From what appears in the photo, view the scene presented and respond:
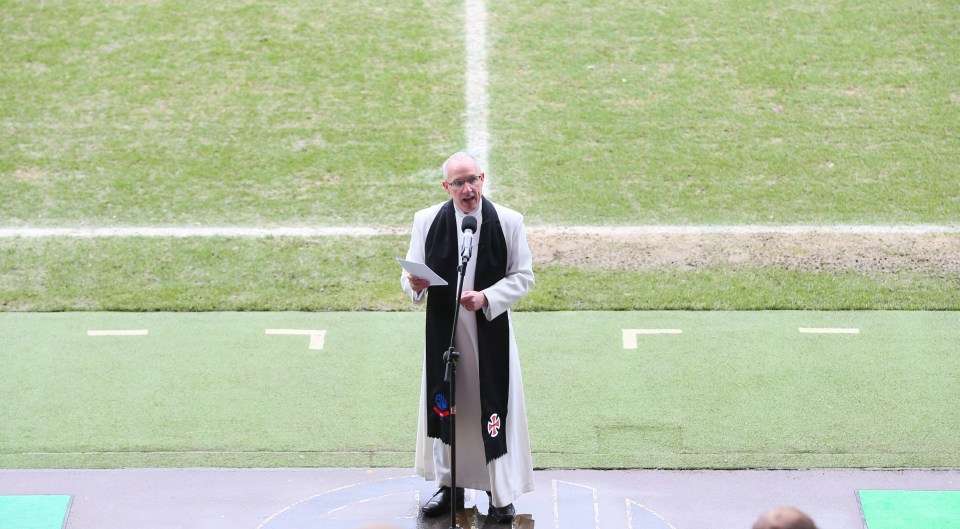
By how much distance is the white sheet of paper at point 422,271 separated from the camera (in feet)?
20.9

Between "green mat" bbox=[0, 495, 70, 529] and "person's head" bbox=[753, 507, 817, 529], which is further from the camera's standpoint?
"green mat" bbox=[0, 495, 70, 529]

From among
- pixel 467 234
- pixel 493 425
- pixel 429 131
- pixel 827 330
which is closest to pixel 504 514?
pixel 493 425

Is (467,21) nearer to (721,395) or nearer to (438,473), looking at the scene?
(721,395)

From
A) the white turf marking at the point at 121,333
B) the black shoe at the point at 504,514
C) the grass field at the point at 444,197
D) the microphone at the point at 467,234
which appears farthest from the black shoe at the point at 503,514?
the white turf marking at the point at 121,333

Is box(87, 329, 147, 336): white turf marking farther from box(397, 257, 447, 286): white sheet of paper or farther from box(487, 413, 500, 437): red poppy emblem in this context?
box(397, 257, 447, 286): white sheet of paper

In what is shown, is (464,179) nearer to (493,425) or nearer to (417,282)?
(417,282)

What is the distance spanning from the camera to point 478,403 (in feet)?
23.2

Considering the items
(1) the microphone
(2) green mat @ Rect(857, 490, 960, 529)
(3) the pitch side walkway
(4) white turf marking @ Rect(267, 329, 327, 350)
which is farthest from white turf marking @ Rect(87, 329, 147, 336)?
(2) green mat @ Rect(857, 490, 960, 529)

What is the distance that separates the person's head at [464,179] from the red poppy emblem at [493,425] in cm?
117

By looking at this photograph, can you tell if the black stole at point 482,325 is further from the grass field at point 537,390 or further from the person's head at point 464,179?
the grass field at point 537,390

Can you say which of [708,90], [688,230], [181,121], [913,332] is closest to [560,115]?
[708,90]

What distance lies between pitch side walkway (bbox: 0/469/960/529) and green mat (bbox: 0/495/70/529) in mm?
64

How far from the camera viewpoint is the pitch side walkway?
7.22 metres

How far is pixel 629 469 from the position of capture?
785 cm
